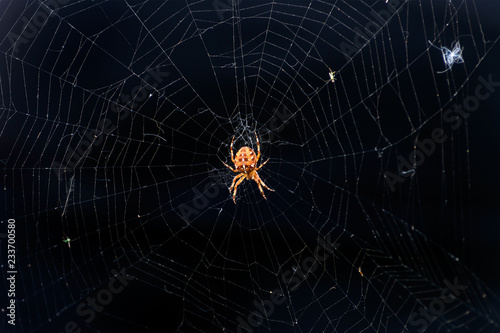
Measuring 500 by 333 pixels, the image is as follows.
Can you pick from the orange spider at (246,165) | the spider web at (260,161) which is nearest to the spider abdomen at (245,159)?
the orange spider at (246,165)

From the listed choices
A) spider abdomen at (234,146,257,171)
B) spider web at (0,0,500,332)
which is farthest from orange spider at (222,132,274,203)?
spider web at (0,0,500,332)

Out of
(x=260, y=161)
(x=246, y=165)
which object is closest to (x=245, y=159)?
(x=246, y=165)

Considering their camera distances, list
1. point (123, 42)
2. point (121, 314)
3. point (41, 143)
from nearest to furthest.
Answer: point (41, 143), point (123, 42), point (121, 314)

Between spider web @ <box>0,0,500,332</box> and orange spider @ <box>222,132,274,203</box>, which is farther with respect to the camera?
spider web @ <box>0,0,500,332</box>

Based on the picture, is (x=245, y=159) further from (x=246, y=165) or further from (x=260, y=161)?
(x=260, y=161)

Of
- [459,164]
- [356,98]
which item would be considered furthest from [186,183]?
[459,164]

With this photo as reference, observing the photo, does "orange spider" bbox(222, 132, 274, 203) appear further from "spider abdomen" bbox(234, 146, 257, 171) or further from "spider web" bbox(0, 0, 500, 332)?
"spider web" bbox(0, 0, 500, 332)

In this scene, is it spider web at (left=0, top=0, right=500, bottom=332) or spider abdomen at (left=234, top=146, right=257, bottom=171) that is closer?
spider abdomen at (left=234, top=146, right=257, bottom=171)

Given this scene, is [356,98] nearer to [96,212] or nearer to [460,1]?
[460,1]

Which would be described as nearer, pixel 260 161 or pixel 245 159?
pixel 245 159
